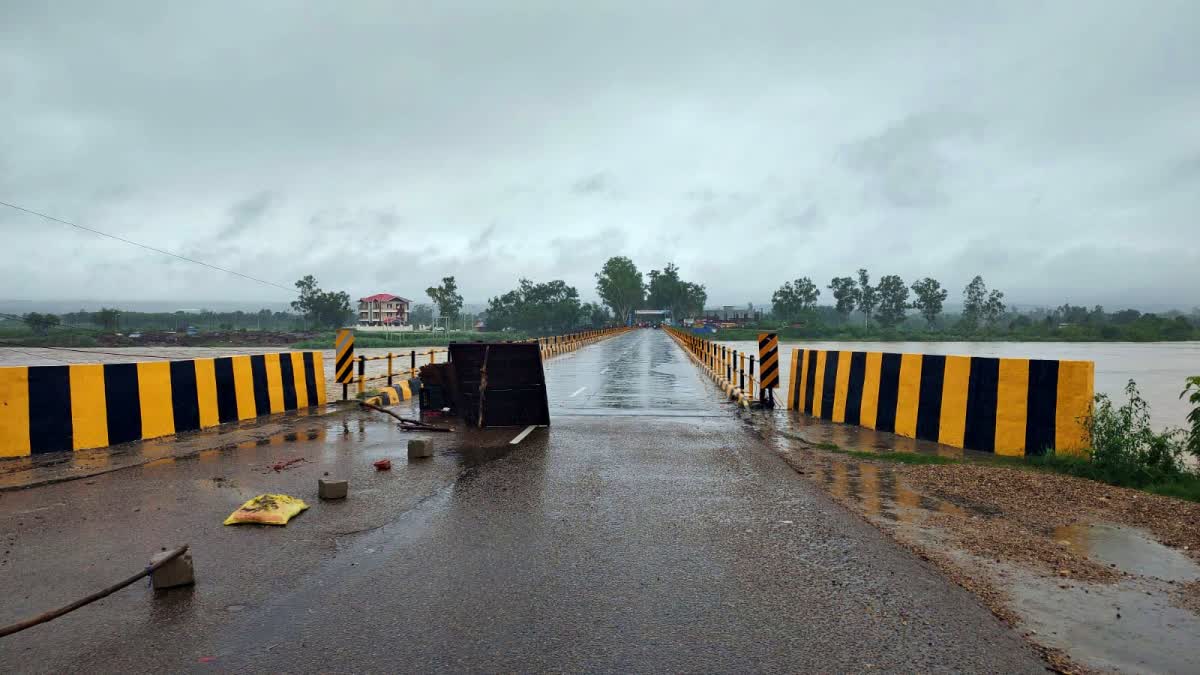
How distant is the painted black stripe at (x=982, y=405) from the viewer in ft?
31.8

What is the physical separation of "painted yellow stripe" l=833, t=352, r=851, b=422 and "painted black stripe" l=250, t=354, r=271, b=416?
1055 centimetres

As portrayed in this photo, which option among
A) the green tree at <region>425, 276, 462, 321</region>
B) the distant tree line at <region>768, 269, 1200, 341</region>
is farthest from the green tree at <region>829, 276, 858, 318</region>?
the green tree at <region>425, 276, 462, 321</region>

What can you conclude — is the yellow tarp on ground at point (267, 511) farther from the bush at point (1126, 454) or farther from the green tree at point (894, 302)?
the green tree at point (894, 302)

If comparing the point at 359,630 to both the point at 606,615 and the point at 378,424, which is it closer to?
the point at 606,615

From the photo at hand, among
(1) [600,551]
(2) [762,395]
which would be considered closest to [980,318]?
(2) [762,395]

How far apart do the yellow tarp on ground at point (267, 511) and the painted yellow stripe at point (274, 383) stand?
7703 mm

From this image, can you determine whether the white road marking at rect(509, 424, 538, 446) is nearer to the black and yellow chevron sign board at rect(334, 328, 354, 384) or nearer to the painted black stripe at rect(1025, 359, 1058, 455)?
the black and yellow chevron sign board at rect(334, 328, 354, 384)

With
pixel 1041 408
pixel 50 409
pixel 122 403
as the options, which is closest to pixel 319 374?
pixel 122 403

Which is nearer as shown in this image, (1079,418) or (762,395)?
(1079,418)

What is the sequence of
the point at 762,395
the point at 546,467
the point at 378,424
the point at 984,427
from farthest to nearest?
1. the point at 762,395
2. the point at 378,424
3. the point at 984,427
4. the point at 546,467

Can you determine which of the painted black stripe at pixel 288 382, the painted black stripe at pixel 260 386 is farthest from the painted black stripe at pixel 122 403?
the painted black stripe at pixel 288 382

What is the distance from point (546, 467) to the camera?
860 cm

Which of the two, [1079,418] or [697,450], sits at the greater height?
[1079,418]

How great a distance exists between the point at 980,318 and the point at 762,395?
13744cm
